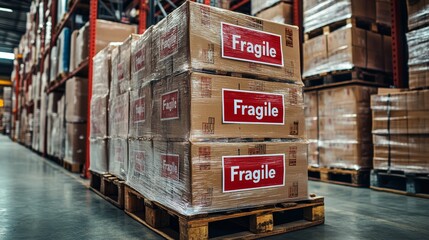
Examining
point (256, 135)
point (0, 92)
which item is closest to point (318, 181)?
point (256, 135)

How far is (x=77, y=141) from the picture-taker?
6.16 m

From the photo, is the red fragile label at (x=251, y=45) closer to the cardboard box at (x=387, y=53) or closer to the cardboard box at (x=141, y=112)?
the cardboard box at (x=141, y=112)

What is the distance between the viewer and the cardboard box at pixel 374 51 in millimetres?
4934

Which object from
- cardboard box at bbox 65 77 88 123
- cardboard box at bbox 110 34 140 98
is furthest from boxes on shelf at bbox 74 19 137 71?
cardboard box at bbox 110 34 140 98

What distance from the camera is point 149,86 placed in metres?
2.83

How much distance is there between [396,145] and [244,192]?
9.20 ft

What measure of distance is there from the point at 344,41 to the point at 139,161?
11.1 feet

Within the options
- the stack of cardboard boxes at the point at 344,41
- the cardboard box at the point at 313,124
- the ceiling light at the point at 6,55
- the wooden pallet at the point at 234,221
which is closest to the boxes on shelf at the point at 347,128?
the cardboard box at the point at 313,124

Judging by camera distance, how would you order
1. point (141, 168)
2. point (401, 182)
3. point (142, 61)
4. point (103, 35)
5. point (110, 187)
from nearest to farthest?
point (141, 168)
point (142, 61)
point (110, 187)
point (401, 182)
point (103, 35)

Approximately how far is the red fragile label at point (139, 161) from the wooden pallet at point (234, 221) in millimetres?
198

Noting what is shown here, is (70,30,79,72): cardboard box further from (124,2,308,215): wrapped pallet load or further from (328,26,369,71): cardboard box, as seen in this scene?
(328,26,369,71): cardboard box

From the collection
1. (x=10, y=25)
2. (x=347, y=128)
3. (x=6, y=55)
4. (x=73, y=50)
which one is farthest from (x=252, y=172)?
(x=6, y=55)

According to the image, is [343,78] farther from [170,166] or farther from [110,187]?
[170,166]

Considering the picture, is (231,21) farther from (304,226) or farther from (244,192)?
(304,226)
